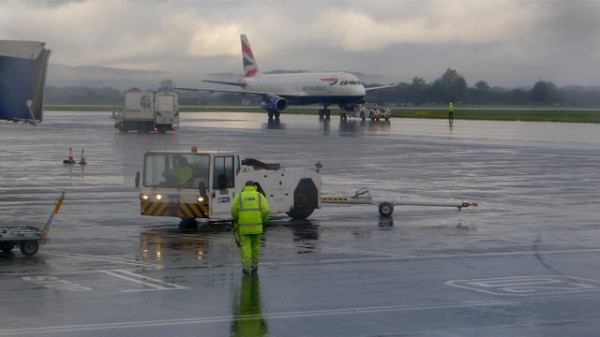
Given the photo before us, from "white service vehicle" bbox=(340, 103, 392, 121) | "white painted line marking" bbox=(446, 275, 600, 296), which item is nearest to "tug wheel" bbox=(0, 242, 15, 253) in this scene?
"white painted line marking" bbox=(446, 275, 600, 296)

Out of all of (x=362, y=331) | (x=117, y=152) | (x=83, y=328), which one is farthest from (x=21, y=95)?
(x=117, y=152)

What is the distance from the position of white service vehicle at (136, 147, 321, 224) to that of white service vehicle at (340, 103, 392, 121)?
65.5m

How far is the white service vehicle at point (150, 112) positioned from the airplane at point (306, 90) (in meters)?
21.8

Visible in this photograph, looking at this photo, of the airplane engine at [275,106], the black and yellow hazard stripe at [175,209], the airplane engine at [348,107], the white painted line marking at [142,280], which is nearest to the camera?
the white painted line marking at [142,280]

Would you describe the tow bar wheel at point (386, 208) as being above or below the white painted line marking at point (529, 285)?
above

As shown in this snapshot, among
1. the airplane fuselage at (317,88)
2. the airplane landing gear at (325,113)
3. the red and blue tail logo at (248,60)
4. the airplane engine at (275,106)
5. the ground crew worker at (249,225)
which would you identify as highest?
the red and blue tail logo at (248,60)

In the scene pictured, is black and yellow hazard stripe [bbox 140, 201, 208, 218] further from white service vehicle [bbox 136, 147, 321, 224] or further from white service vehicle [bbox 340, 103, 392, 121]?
white service vehicle [bbox 340, 103, 392, 121]

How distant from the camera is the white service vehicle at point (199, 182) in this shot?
2167 centimetres

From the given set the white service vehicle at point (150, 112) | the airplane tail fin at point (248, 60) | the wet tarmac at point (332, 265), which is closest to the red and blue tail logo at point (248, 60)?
the airplane tail fin at point (248, 60)

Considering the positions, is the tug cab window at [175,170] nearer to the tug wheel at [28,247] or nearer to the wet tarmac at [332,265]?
the wet tarmac at [332,265]

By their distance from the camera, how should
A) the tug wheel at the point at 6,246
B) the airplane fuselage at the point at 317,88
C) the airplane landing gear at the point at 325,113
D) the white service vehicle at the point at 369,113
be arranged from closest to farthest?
1. the tug wheel at the point at 6,246
2. the white service vehicle at the point at 369,113
3. the airplane fuselage at the point at 317,88
4. the airplane landing gear at the point at 325,113

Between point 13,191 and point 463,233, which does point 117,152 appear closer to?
point 13,191

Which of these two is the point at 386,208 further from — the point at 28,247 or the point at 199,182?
the point at 28,247

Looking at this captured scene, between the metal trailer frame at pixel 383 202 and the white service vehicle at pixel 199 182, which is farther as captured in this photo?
the metal trailer frame at pixel 383 202
